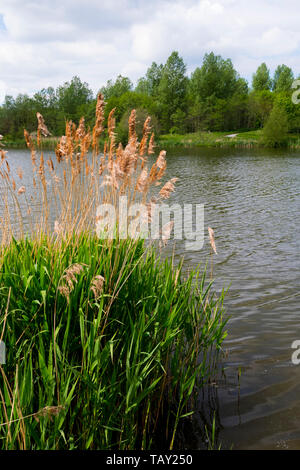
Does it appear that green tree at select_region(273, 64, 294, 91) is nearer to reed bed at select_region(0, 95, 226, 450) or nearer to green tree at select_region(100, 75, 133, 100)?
green tree at select_region(100, 75, 133, 100)

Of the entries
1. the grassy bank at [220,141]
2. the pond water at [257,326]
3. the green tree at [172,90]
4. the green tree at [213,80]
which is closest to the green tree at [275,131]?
the grassy bank at [220,141]

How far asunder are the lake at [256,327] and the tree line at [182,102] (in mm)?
71621

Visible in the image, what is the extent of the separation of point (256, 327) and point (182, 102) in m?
101

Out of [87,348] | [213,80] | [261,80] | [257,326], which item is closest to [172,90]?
[213,80]

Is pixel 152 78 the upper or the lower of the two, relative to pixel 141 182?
A: upper

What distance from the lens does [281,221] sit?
579 inches

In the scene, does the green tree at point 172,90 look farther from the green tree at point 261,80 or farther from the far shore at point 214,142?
the green tree at point 261,80

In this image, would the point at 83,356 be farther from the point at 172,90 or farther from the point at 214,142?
the point at 172,90

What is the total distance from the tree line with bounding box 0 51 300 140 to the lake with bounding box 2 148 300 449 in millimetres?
71621

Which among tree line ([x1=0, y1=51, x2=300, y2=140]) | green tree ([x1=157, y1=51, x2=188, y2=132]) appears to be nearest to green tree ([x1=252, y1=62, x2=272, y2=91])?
tree line ([x1=0, y1=51, x2=300, y2=140])

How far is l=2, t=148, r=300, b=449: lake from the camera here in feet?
13.4

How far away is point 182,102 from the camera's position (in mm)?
101000
